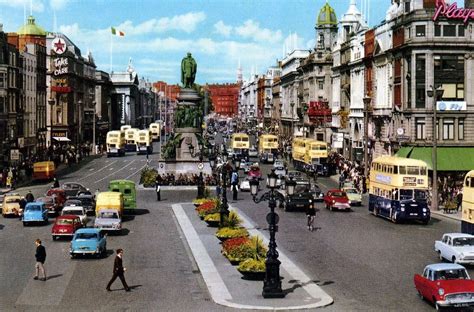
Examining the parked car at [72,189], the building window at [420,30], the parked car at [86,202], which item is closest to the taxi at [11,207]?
the parked car at [86,202]

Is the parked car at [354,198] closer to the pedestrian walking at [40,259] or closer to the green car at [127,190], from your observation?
the green car at [127,190]

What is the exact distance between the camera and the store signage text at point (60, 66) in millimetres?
134625

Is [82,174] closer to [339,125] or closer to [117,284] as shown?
[339,125]

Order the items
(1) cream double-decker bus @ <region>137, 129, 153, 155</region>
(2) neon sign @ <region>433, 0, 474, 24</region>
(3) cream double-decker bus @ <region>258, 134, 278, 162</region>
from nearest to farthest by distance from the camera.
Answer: (2) neon sign @ <region>433, 0, 474, 24</region> → (3) cream double-decker bus @ <region>258, 134, 278, 162</region> → (1) cream double-decker bus @ <region>137, 129, 153, 155</region>

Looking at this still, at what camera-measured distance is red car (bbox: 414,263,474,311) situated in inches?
987

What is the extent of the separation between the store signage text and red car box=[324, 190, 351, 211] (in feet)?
280

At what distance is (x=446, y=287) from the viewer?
2536 cm

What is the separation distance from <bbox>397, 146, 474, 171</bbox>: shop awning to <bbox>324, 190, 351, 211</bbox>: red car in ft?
53.4

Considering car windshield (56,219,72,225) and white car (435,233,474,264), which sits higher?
car windshield (56,219,72,225)

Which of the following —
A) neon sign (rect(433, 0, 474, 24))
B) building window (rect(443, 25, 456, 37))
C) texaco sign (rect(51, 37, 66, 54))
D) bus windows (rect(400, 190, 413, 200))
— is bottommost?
bus windows (rect(400, 190, 413, 200))

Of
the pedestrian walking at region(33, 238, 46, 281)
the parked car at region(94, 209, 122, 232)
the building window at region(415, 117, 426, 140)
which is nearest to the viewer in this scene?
the pedestrian walking at region(33, 238, 46, 281)

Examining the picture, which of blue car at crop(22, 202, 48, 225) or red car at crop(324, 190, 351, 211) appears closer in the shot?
blue car at crop(22, 202, 48, 225)

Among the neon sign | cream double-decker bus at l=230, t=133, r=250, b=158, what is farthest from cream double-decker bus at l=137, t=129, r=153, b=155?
the neon sign

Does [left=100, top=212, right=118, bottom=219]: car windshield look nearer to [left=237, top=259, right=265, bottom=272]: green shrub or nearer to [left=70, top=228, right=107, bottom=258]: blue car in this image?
[left=70, top=228, right=107, bottom=258]: blue car
